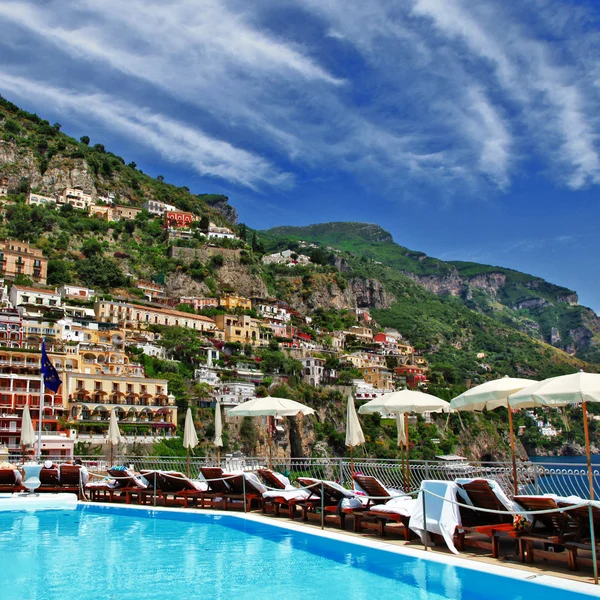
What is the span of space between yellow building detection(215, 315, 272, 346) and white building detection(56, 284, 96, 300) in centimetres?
1856

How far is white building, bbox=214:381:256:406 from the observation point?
62.3 metres

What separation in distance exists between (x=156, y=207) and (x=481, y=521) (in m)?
119

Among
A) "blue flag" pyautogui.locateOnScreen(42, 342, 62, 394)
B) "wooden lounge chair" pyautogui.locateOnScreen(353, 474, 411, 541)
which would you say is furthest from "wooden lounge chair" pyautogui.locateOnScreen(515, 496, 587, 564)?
"blue flag" pyautogui.locateOnScreen(42, 342, 62, 394)

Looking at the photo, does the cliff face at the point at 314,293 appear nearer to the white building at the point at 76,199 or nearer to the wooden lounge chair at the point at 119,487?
the white building at the point at 76,199

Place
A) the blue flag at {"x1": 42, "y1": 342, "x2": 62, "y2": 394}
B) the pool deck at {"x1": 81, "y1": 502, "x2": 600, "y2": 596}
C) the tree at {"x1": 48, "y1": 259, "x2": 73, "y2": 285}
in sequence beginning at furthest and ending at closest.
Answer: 1. the tree at {"x1": 48, "y1": 259, "x2": 73, "y2": 285}
2. the blue flag at {"x1": 42, "y1": 342, "x2": 62, "y2": 394}
3. the pool deck at {"x1": 81, "y1": 502, "x2": 600, "y2": 596}

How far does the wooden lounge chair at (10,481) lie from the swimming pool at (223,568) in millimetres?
4407

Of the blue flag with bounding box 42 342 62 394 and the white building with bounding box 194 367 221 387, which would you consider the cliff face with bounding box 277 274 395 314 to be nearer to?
the white building with bounding box 194 367 221 387

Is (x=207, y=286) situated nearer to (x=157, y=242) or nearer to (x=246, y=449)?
(x=157, y=242)

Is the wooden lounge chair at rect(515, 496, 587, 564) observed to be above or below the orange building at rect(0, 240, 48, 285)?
below

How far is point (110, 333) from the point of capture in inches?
2694

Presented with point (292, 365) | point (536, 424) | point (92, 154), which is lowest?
point (536, 424)

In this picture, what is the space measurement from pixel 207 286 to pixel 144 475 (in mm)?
84688

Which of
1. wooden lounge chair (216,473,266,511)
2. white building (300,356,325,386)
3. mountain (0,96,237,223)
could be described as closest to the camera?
wooden lounge chair (216,473,266,511)

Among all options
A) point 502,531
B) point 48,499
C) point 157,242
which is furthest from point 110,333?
point 502,531
